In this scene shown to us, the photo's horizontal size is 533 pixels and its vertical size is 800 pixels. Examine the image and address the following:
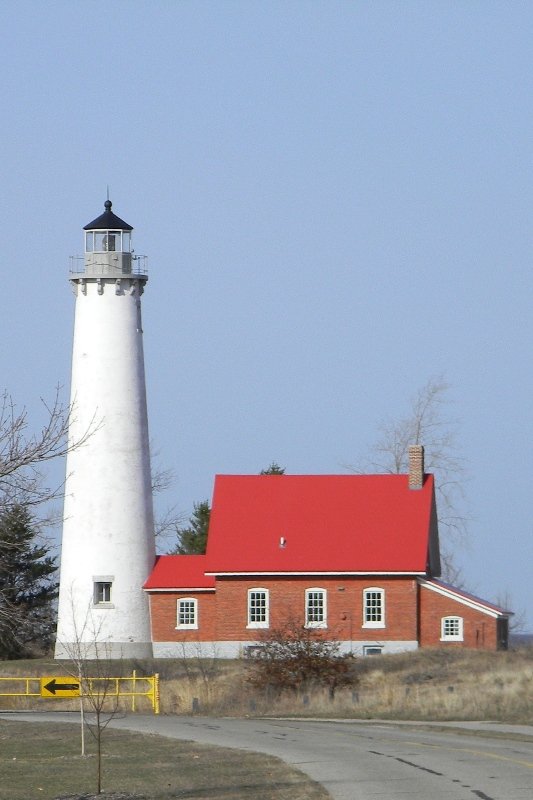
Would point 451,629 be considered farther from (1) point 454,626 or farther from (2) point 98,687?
(2) point 98,687

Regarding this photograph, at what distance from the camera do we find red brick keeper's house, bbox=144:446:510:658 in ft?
183

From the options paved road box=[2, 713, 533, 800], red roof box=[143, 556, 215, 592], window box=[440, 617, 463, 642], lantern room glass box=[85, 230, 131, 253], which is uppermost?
lantern room glass box=[85, 230, 131, 253]

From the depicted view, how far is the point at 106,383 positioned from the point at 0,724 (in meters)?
21.3

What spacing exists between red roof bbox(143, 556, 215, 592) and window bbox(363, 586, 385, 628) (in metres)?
5.69

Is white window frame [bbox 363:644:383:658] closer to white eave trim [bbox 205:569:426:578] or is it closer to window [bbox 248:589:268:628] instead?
white eave trim [bbox 205:569:426:578]

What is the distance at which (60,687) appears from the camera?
34781 mm

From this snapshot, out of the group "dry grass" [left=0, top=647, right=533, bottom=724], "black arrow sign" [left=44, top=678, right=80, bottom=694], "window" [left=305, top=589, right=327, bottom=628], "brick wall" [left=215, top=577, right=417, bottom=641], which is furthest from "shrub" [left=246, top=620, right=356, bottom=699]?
"window" [left=305, top=589, right=327, bottom=628]

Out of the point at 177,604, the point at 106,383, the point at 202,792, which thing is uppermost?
the point at 106,383

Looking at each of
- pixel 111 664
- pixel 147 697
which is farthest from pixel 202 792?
pixel 111 664

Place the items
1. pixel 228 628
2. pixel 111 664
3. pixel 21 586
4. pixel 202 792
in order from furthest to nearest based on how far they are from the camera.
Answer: pixel 21 586, pixel 228 628, pixel 111 664, pixel 202 792

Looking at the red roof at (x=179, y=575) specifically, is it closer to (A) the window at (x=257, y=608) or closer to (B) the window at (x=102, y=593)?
(B) the window at (x=102, y=593)

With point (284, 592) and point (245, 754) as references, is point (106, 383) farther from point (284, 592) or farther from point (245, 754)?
point (245, 754)

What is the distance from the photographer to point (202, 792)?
2048 cm

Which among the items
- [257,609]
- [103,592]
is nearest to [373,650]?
[257,609]
